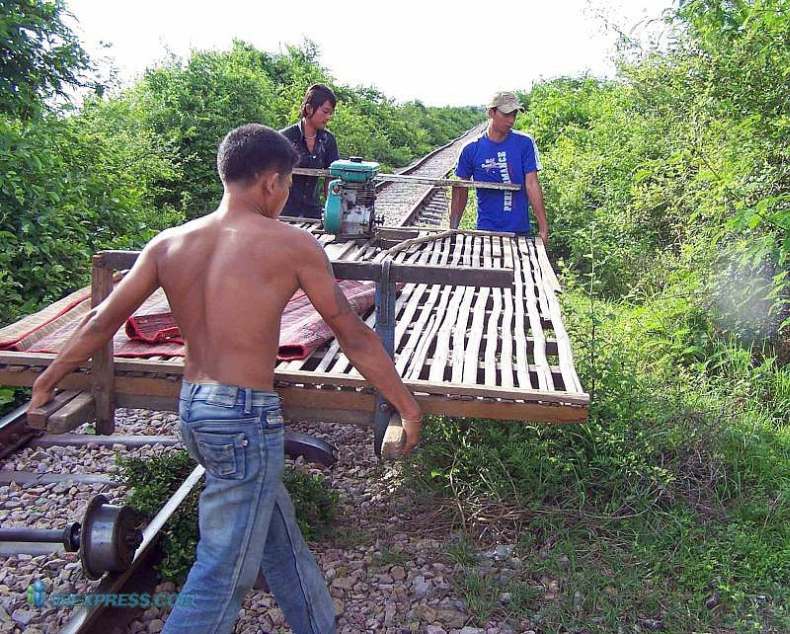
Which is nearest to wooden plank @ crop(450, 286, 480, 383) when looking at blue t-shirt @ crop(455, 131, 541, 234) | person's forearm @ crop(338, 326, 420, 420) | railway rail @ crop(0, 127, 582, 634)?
railway rail @ crop(0, 127, 582, 634)

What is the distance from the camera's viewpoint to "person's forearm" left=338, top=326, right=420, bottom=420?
2.57 metres

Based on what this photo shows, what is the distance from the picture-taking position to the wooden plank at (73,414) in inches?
113

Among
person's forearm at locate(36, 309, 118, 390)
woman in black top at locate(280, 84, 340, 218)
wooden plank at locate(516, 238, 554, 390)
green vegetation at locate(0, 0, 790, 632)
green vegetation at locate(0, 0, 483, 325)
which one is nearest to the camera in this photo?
person's forearm at locate(36, 309, 118, 390)

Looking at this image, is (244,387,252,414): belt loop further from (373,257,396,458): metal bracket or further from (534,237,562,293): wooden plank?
(534,237,562,293): wooden plank

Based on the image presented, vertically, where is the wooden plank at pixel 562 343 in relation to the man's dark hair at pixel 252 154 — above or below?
below

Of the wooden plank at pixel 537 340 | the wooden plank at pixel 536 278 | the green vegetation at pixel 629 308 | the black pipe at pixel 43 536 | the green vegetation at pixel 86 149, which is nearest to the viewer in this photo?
the black pipe at pixel 43 536

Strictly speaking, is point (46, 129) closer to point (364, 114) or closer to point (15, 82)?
point (15, 82)

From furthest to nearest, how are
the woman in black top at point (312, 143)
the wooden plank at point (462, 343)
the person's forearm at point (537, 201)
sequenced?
the woman in black top at point (312, 143) < the person's forearm at point (537, 201) < the wooden plank at point (462, 343)

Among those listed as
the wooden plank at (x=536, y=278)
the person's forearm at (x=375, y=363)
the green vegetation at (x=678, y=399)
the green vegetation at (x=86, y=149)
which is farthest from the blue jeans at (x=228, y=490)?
the green vegetation at (x=86, y=149)

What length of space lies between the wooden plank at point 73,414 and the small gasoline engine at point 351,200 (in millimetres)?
2751

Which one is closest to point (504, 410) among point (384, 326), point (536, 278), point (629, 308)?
point (384, 326)

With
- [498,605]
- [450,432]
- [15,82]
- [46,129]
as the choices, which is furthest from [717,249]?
[15,82]

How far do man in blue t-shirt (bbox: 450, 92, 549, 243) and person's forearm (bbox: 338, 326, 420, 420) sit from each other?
3617 mm

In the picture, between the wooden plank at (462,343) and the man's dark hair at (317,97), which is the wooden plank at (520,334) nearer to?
the wooden plank at (462,343)
